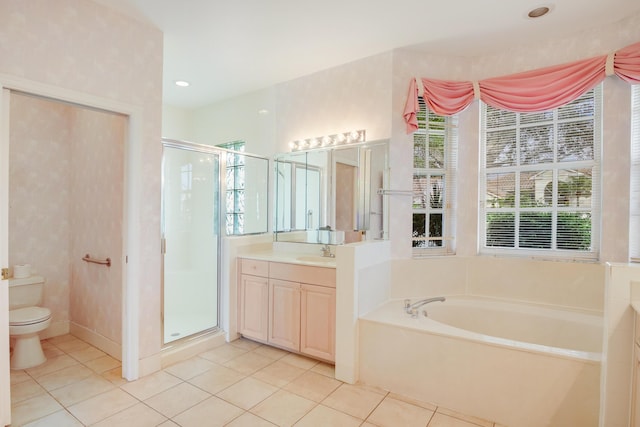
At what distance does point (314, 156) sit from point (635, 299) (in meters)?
2.68

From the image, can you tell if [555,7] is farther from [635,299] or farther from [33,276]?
[33,276]

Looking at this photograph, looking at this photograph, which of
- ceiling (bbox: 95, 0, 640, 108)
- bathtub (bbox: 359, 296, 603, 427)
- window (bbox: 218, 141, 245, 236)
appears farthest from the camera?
window (bbox: 218, 141, 245, 236)

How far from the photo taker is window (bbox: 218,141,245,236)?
349cm

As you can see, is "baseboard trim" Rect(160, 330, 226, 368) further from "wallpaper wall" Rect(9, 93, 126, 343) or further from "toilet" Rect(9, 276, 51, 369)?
"toilet" Rect(9, 276, 51, 369)

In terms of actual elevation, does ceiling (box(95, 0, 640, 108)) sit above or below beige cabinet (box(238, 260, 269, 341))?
above

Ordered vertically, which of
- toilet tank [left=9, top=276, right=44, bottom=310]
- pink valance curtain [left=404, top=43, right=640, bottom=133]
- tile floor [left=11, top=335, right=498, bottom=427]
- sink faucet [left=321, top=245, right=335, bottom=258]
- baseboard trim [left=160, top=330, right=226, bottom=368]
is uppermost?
pink valance curtain [left=404, top=43, right=640, bottom=133]

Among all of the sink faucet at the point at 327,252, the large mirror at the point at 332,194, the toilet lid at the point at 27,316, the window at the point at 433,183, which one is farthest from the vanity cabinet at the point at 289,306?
the toilet lid at the point at 27,316

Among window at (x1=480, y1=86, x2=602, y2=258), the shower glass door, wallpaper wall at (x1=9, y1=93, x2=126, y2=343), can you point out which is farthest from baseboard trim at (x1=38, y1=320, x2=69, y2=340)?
window at (x1=480, y1=86, x2=602, y2=258)

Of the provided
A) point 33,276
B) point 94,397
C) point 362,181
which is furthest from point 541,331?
point 33,276

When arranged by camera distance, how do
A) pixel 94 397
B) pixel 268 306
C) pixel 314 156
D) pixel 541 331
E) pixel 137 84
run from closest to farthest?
1. pixel 94 397
2. pixel 137 84
3. pixel 541 331
4. pixel 268 306
5. pixel 314 156

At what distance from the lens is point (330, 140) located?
11.1 feet

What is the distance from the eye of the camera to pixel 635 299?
63.1 inches

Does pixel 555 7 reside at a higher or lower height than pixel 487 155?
higher

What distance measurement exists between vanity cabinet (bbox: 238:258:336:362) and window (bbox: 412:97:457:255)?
1.04 m
